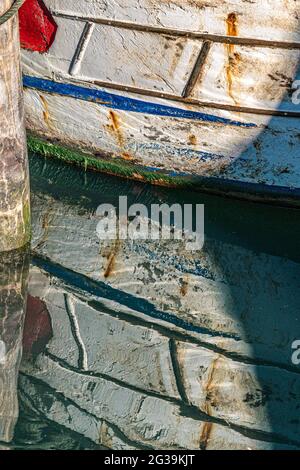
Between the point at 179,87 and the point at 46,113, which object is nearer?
the point at 179,87

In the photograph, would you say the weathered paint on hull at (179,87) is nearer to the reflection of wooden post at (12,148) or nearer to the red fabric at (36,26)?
the red fabric at (36,26)

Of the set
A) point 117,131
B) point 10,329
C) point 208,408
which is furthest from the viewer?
point 117,131

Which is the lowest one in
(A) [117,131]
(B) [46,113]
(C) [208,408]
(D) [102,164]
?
(C) [208,408]

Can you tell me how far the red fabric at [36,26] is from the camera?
5.69 meters

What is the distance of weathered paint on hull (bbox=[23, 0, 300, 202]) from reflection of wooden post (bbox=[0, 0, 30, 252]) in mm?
708

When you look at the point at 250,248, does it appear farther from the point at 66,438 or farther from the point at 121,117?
the point at 66,438

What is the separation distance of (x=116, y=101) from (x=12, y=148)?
895mm

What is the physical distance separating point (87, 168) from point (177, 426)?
92.0 inches

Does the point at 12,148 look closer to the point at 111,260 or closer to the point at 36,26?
the point at 111,260

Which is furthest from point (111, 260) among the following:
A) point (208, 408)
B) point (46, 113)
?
point (208, 408)

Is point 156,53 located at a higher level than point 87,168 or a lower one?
higher

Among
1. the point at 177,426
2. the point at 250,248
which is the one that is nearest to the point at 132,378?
the point at 177,426

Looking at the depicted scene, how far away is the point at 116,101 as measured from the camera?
19.0 feet

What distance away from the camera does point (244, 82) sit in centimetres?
549
